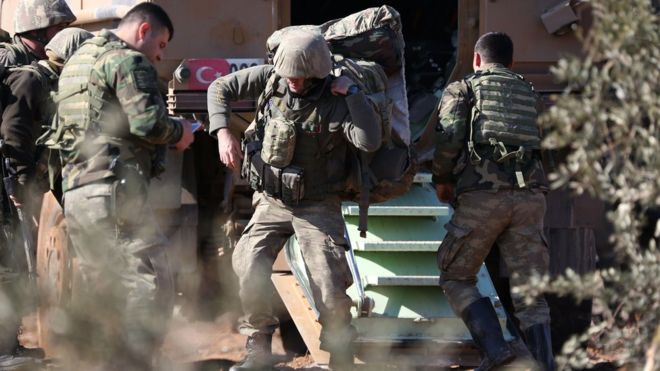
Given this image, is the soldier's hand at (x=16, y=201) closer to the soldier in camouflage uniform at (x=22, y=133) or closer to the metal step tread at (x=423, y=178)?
the soldier in camouflage uniform at (x=22, y=133)

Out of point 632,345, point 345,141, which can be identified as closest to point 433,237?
point 345,141

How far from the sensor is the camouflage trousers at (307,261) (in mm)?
5246

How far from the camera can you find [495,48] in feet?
18.5

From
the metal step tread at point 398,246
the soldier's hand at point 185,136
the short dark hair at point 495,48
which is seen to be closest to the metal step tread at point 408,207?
the metal step tread at point 398,246

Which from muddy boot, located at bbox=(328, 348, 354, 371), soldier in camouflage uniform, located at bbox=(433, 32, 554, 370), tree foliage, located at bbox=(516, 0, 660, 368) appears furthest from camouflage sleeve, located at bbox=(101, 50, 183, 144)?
tree foliage, located at bbox=(516, 0, 660, 368)

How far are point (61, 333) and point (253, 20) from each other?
218cm

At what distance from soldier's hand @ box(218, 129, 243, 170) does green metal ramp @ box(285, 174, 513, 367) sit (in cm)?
103

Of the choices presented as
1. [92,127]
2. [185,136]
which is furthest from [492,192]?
[92,127]

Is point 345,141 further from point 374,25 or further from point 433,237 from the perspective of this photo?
point 433,237

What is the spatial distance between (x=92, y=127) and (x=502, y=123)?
1.92m

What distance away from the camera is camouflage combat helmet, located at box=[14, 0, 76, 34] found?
589 centimetres

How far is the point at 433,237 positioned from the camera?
6359mm

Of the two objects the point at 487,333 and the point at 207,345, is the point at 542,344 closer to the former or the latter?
the point at 487,333

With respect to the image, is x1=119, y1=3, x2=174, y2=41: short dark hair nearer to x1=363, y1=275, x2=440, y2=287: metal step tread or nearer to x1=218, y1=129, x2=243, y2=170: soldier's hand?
x1=218, y1=129, x2=243, y2=170: soldier's hand
